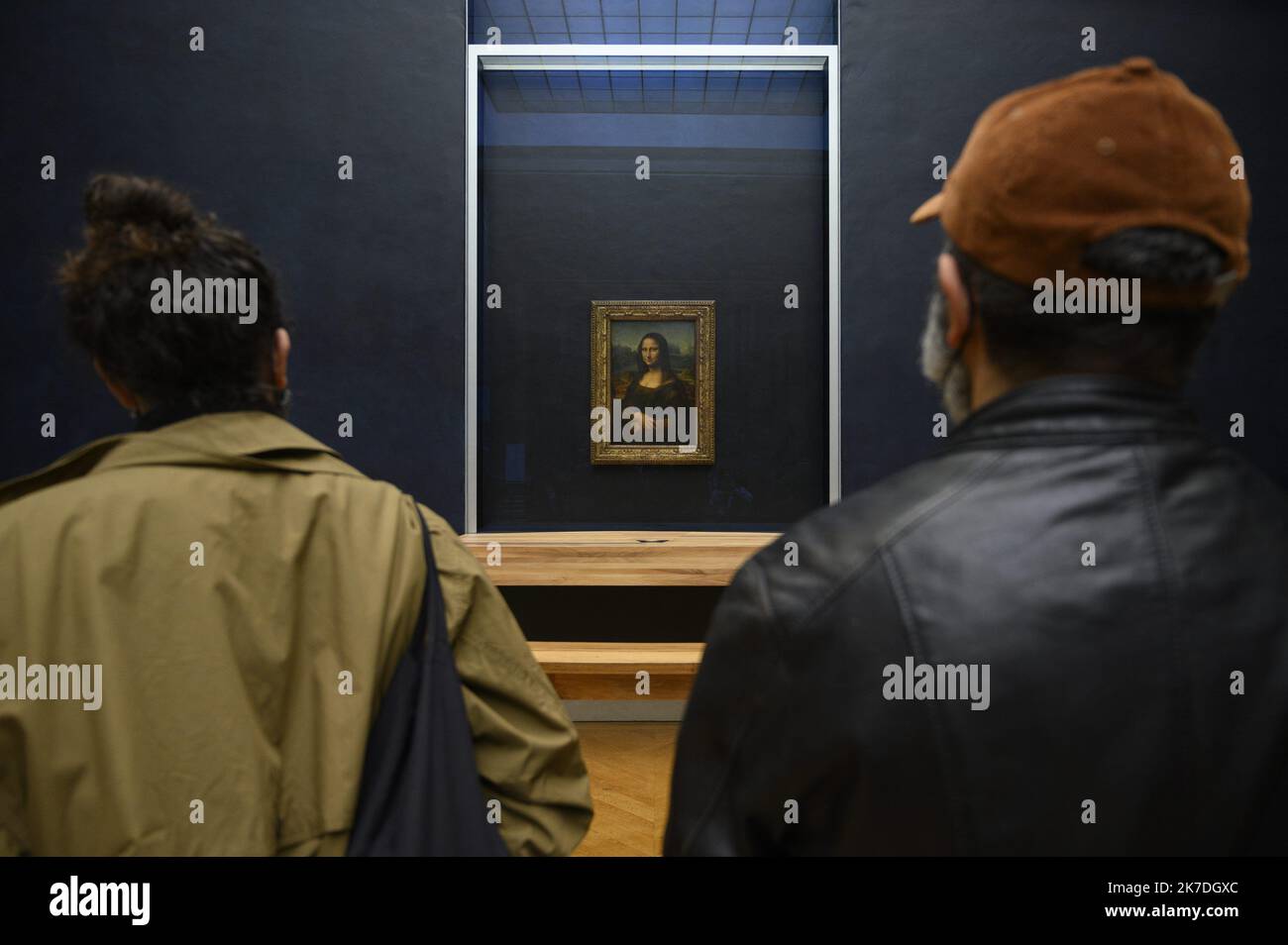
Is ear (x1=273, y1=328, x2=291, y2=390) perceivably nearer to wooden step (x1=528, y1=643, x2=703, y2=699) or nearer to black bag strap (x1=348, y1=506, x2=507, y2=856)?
black bag strap (x1=348, y1=506, x2=507, y2=856)

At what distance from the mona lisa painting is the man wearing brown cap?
3528mm

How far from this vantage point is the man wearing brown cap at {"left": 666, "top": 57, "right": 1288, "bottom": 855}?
2.72 feet

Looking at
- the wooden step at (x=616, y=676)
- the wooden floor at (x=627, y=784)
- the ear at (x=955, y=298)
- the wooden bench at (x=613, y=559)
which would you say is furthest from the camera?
the wooden bench at (x=613, y=559)

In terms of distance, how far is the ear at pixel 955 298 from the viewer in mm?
969

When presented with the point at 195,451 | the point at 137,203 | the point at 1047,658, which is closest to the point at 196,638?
the point at 195,451

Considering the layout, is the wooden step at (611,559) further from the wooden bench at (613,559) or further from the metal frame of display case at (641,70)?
the metal frame of display case at (641,70)

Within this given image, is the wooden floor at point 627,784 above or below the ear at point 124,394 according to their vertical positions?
below

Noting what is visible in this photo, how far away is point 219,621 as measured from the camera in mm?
1120

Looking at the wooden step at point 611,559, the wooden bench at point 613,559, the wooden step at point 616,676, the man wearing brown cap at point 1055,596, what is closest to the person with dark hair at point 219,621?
the man wearing brown cap at point 1055,596

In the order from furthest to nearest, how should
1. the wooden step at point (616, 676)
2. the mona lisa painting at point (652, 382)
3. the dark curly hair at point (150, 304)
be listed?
1. the mona lisa painting at point (652, 382)
2. the wooden step at point (616, 676)
3. the dark curly hair at point (150, 304)

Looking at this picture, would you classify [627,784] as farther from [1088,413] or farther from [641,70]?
[641,70]

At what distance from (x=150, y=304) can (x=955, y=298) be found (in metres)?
1.13

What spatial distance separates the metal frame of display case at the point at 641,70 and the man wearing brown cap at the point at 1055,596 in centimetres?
346
